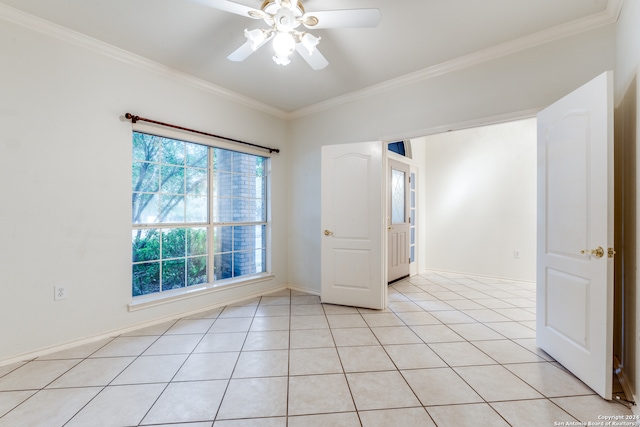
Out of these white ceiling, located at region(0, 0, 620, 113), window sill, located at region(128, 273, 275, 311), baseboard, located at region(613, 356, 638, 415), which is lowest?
baseboard, located at region(613, 356, 638, 415)

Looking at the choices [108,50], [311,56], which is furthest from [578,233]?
[108,50]

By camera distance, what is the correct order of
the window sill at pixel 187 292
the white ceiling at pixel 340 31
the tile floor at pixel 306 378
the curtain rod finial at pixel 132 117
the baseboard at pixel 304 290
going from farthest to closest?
the baseboard at pixel 304 290 < the window sill at pixel 187 292 < the curtain rod finial at pixel 132 117 < the white ceiling at pixel 340 31 < the tile floor at pixel 306 378

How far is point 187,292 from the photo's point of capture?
3062 mm

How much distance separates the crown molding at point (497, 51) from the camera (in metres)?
2.07

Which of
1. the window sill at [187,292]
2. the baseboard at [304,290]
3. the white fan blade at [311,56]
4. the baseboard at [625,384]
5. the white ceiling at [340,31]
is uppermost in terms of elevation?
the white ceiling at [340,31]

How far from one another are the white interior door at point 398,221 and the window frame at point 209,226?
6.22ft

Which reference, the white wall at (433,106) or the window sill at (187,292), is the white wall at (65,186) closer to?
the window sill at (187,292)

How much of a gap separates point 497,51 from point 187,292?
4.01 metres

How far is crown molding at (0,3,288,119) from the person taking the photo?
6.76 feet

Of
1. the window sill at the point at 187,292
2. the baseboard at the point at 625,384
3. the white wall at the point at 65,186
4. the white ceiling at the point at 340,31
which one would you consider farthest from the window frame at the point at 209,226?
the baseboard at the point at 625,384

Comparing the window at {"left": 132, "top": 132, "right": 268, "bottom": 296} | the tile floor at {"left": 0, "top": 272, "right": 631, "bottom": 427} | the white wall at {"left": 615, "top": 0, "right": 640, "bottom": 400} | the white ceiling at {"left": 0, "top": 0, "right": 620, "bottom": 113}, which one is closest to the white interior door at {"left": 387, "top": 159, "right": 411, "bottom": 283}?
the tile floor at {"left": 0, "top": 272, "right": 631, "bottom": 427}

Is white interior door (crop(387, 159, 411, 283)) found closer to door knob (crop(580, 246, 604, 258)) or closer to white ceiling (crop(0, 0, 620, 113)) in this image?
white ceiling (crop(0, 0, 620, 113))

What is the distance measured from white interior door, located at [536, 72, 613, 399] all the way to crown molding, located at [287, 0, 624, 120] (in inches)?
27.5

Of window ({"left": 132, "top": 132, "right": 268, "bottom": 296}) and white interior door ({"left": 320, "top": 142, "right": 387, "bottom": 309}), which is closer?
window ({"left": 132, "top": 132, "right": 268, "bottom": 296})
